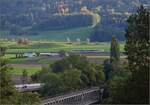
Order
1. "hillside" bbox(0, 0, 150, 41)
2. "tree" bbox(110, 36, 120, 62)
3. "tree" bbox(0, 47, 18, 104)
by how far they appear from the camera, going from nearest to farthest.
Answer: "tree" bbox(0, 47, 18, 104) → "tree" bbox(110, 36, 120, 62) → "hillside" bbox(0, 0, 150, 41)

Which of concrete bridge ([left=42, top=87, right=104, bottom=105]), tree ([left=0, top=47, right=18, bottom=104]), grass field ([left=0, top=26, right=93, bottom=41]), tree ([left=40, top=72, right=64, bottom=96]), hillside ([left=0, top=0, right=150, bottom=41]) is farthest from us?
hillside ([left=0, top=0, right=150, bottom=41])

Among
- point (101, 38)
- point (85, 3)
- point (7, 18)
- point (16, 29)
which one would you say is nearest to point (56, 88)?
point (101, 38)

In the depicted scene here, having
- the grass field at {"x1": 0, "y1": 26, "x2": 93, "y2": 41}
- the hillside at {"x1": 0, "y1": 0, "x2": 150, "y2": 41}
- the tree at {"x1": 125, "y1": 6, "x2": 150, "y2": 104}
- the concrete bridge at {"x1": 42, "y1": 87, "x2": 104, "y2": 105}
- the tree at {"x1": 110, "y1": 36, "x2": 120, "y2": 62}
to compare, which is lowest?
the grass field at {"x1": 0, "y1": 26, "x2": 93, "y2": 41}

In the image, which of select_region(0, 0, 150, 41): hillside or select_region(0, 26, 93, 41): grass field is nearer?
select_region(0, 26, 93, 41): grass field

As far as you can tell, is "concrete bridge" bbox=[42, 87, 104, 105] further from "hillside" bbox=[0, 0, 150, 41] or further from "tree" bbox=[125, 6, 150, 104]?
"hillside" bbox=[0, 0, 150, 41]

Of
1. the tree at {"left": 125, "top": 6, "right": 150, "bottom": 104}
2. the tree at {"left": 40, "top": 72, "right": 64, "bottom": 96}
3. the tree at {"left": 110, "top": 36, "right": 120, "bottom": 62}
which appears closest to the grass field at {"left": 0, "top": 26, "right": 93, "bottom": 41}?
the tree at {"left": 110, "top": 36, "right": 120, "bottom": 62}

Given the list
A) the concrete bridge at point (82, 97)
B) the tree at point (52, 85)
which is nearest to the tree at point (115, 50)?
the concrete bridge at point (82, 97)

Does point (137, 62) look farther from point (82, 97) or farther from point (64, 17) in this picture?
point (64, 17)
